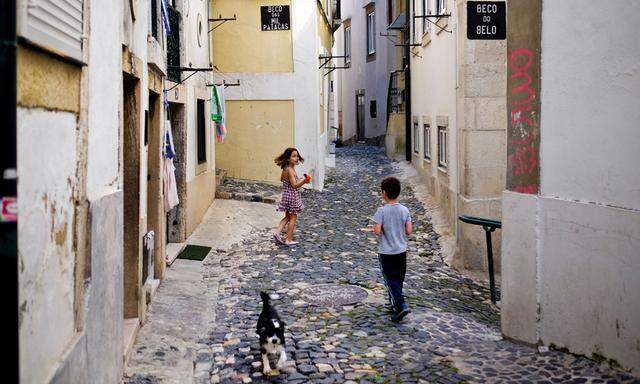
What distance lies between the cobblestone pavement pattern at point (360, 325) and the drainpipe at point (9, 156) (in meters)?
3.92

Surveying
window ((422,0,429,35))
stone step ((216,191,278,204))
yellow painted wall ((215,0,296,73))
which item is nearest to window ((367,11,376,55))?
yellow painted wall ((215,0,296,73))

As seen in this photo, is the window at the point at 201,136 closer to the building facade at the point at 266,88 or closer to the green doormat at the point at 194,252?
the green doormat at the point at 194,252

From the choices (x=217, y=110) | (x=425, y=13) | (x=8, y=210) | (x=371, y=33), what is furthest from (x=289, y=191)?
(x=371, y=33)

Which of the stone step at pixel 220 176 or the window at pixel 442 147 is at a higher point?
the window at pixel 442 147

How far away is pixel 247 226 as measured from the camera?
1355cm

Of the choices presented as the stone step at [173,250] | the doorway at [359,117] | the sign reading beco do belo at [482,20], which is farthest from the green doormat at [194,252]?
A: the doorway at [359,117]

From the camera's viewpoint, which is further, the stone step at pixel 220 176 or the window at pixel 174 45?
the stone step at pixel 220 176

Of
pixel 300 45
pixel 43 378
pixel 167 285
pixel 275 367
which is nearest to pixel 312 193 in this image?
pixel 300 45

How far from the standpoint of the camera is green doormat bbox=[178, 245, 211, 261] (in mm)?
11000

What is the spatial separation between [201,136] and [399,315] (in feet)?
25.0

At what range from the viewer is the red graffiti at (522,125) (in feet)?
21.6

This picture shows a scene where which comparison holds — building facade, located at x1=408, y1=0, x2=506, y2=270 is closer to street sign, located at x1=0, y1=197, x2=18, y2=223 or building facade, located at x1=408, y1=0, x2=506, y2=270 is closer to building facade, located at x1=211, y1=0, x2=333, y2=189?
building facade, located at x1=211, y1=0, x2=333, y2=189

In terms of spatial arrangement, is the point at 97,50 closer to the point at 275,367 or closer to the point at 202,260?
the point at 275,367

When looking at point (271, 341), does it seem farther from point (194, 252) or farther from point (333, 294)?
point (194, 252)
